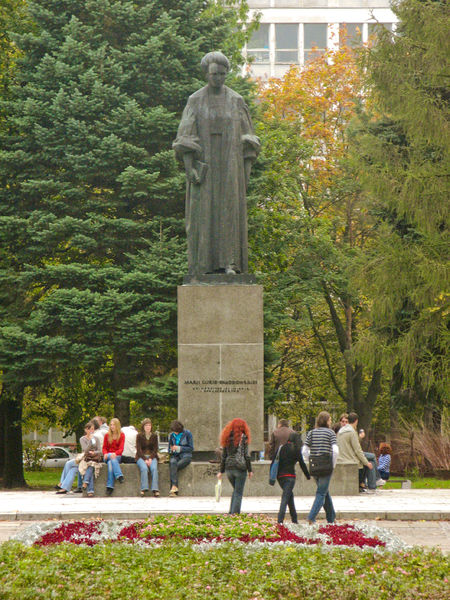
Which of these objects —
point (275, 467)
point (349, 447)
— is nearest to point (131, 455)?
point (349, 447)

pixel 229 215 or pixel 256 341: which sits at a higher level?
pixel 229 215

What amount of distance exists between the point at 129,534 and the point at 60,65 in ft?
49.9

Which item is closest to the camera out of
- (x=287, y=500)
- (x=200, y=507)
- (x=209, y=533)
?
(x=209, y=533)

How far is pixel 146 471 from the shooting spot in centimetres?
1673

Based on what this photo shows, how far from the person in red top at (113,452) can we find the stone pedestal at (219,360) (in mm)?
1122

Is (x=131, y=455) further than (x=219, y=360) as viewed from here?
Yes

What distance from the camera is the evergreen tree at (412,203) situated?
24.1 meters

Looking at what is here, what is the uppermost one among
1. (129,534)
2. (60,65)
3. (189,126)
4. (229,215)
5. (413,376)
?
(60,65)

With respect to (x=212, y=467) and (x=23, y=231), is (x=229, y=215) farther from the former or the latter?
(x=23, y=231)

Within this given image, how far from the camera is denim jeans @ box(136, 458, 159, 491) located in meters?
16.7

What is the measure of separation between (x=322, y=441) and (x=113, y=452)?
16.1 ft

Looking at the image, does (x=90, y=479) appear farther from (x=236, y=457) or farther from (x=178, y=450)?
(x=236, y=457)

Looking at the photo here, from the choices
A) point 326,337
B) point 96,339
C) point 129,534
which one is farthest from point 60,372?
point 326,337

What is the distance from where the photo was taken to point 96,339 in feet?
75.0
